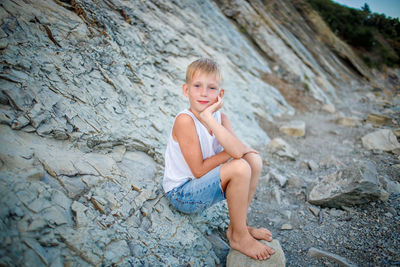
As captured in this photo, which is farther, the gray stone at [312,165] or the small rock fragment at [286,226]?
the gray stone at [312,165]

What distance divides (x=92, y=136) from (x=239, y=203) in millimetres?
1851

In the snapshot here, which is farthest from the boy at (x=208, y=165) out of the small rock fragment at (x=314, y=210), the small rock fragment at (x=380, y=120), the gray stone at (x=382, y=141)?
the small rock fragment at (x=380, y=120)

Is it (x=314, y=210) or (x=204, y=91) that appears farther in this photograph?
(x=314, y=210)

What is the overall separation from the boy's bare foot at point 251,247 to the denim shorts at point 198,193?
0.46m

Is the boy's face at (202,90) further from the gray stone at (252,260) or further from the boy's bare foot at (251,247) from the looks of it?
the gray stone at (252,260)

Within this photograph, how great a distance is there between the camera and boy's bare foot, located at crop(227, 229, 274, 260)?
1962 mm

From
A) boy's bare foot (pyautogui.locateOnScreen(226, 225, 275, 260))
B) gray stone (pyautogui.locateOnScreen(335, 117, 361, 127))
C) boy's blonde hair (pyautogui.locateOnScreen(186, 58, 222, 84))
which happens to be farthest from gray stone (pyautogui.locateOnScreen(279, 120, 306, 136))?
boy's bare foot (pyautogui.locateOnScreen(226, 225, 275, 260))

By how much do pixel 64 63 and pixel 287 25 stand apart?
15.1m

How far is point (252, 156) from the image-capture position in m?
2.19

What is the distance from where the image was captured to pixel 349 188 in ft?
Result: 8.70

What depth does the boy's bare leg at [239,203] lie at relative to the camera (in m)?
1.85

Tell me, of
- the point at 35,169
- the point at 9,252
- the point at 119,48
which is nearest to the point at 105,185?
the point at 35,169

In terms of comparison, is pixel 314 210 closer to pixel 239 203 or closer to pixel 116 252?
pixel 239 203

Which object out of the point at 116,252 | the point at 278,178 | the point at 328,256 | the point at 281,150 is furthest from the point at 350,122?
the point at 116,252
